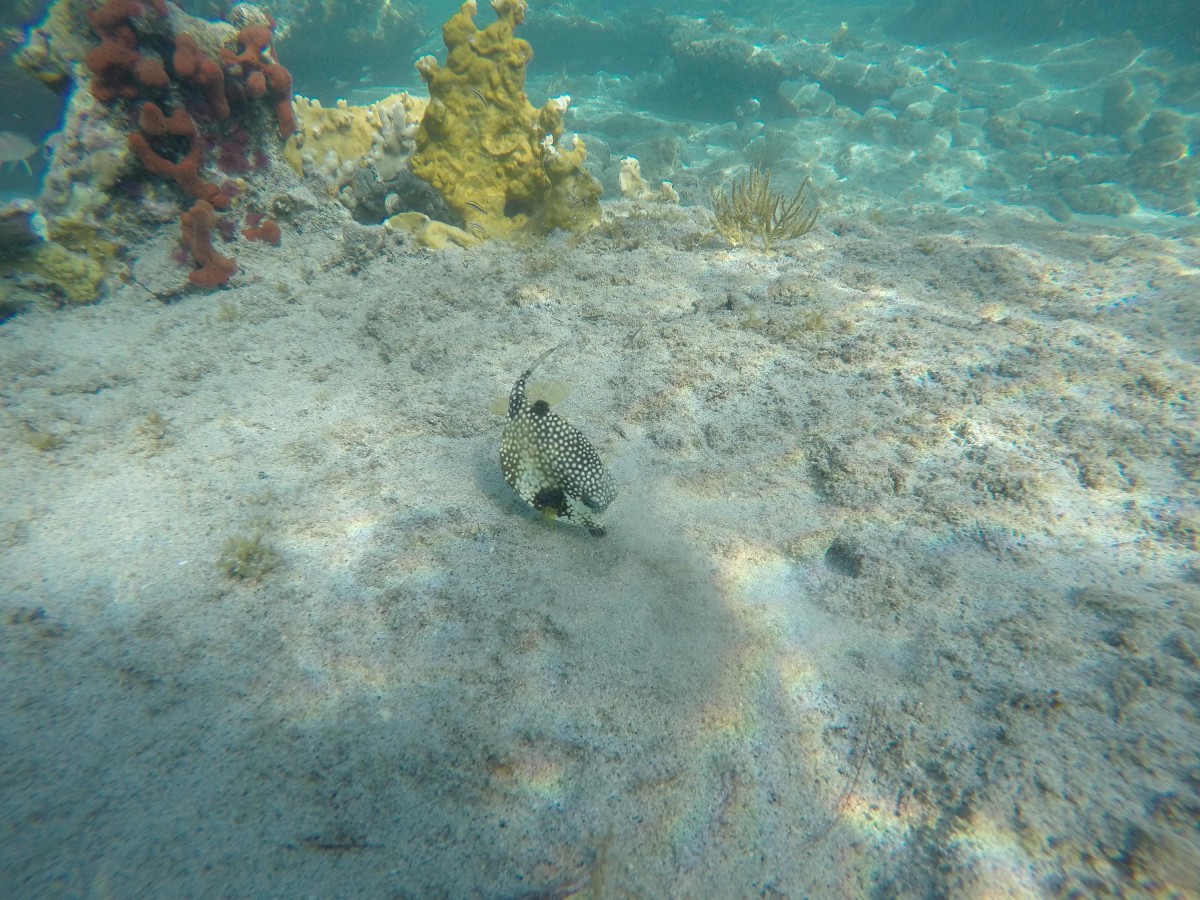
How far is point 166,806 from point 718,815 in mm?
2144

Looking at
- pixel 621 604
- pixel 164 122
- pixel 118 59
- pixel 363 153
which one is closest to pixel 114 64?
pixel 118 59

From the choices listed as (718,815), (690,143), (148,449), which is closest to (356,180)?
(148,449)

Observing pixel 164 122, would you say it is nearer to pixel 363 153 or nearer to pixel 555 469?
pixel 363 153

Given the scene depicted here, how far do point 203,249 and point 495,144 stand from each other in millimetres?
3470

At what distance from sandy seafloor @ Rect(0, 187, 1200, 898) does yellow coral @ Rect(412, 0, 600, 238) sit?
6.60ft

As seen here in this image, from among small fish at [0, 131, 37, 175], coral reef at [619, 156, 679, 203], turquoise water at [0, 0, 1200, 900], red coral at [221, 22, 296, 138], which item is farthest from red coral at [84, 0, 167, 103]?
small fish at [0, 131, 37, 175]

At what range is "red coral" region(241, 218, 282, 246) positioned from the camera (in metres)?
5.69

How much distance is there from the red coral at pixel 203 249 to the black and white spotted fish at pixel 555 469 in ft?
14.3

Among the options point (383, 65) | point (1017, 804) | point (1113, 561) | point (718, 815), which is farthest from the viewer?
point (383, 65)

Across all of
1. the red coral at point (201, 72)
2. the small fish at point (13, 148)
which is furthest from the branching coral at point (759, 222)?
the small fish at point (13, 148)

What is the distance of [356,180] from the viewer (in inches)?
264

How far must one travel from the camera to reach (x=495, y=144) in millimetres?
6219

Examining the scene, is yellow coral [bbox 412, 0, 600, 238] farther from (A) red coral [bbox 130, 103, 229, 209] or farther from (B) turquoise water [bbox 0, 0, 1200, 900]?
(A) red coral [bbox 130, 103, 229, 209]

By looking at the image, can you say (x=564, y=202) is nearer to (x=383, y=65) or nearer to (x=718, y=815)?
(x=718, y=815)
